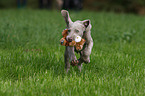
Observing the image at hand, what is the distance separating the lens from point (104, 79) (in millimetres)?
3545

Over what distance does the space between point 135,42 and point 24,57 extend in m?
3.95

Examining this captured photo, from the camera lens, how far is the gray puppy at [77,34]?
321 cm

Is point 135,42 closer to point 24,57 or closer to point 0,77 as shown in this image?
point 24,57

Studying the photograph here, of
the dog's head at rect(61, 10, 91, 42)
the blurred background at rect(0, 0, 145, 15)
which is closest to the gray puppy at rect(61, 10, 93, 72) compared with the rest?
the dog's head at rect(61, 10, 91, 42)

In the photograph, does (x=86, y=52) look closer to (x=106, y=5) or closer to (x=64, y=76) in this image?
(x=64, y=76)

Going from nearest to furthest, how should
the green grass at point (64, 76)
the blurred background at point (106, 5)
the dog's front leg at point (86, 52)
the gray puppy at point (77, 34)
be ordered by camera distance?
1. the green grass at point (64, 76)
2. the gray puppy at point (77, 34)
3. the dog's front leg at point (86, 52)
4. the blurred background at point (106, 5)

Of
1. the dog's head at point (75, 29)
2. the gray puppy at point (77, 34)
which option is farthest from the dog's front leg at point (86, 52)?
the dog's head at point (75, 29)

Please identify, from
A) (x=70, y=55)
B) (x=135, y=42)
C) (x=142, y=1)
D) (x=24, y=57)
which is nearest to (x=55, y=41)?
(x=24, y=57)

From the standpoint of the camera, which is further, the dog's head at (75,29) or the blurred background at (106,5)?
the blurred background at (106,5)

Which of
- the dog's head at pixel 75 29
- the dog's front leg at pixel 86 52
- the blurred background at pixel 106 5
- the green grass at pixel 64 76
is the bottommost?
the blurred background at pixel 106 5

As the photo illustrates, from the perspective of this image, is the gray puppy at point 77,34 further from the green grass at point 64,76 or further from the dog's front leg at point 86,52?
the green grass at point 64,76

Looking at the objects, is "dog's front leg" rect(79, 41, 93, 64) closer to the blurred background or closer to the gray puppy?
the gray puppy

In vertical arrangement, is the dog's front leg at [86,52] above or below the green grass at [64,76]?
above

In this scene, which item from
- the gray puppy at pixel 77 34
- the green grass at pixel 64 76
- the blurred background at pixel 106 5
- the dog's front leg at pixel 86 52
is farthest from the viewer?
the blurred background at pixel 106 5
